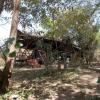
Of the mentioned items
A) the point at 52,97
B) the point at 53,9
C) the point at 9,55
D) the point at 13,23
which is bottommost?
the point at 52,97

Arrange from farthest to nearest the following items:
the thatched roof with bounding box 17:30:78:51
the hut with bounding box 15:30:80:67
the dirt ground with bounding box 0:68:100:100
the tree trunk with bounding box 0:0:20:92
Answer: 1. the thatched roof with bounding box 17:30:78:51
2. the hut with bounding box 15:30:80:67
3. the tree trunk with bounding box 0:0:20:92
4. the dirt ground with bounding box 0:68:100:100

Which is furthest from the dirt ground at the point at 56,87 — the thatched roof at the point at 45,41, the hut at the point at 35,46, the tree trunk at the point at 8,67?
the thatched roof at the point at 45,41

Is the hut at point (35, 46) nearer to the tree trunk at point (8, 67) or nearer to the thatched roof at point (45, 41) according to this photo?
the thatched roof at point (45, 41)

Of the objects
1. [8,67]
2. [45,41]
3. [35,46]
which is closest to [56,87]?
[8,67]

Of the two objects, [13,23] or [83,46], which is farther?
[83,46]

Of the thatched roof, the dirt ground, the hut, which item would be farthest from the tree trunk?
the thatched roof

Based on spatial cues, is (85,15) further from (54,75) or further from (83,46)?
(54,75)

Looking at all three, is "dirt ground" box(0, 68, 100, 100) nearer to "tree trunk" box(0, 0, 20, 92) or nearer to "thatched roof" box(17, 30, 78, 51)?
"tree trunk" box(0, 0, 20, 92)

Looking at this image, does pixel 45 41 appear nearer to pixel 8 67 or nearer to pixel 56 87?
pixel 56 87

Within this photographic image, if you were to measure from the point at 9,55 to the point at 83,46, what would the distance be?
12878 millimetres

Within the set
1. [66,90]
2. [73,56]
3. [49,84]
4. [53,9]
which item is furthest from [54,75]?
[73,56]

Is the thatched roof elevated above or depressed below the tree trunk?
above

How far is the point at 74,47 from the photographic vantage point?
2252 centimetres

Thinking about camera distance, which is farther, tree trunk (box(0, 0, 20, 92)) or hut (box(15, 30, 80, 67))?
hut (box(15, 30, 80, 67))
